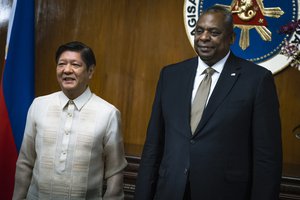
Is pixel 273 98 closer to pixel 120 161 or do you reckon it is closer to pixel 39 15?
pixel 120 161

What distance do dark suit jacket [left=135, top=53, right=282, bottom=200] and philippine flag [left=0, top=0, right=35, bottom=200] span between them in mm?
1192

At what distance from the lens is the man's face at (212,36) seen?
5.90ft

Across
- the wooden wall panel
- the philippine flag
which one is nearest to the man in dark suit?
the philippine flag

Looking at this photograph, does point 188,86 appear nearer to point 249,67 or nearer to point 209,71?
point 209,71

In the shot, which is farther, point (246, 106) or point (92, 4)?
point (92, 4)

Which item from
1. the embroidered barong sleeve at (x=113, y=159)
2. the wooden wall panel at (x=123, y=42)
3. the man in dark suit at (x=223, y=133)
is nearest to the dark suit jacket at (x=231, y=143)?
the man in dark suit at (x=223, y=133)

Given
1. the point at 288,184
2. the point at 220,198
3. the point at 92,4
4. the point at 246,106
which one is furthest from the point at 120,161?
the point at 92,4

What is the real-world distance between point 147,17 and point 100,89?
2.32 feet

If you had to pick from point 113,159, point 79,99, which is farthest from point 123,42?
point 113,159

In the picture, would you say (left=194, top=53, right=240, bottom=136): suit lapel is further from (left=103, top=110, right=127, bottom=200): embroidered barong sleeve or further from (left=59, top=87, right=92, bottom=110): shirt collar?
(left=59, top=87, right=92, bottom=110): shirt collar

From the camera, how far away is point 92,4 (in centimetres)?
Result: 347

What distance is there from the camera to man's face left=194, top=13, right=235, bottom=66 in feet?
5.90

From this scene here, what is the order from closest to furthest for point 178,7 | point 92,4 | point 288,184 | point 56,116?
point 56,116
point 288,184
point 178,7
point 92,4

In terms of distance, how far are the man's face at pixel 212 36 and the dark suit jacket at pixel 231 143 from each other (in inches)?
3.8
